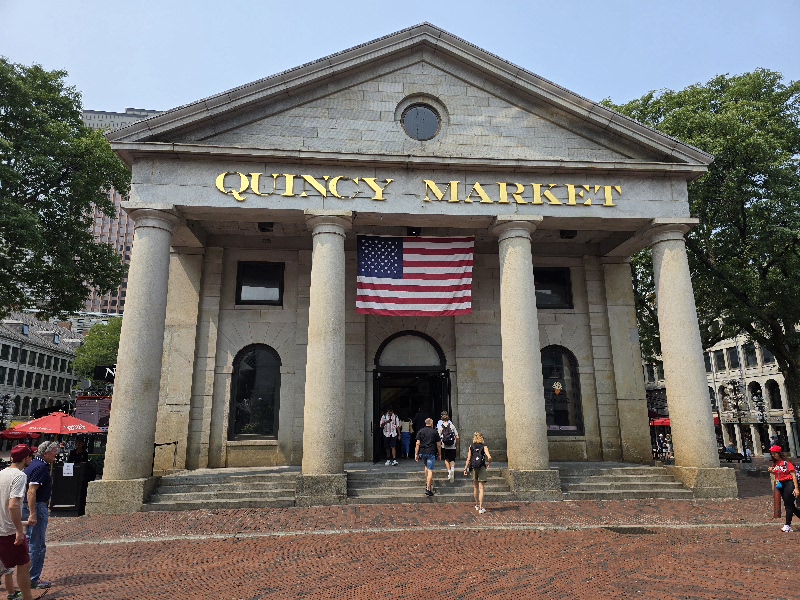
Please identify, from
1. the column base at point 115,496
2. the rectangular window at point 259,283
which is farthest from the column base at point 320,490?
the rectangular window at point 259,283

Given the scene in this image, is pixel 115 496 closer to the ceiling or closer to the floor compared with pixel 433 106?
closer to the floor

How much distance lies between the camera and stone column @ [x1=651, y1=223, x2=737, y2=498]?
44.1ft

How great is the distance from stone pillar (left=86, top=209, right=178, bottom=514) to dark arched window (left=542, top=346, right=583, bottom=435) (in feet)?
39.7

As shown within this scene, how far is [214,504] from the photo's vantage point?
39.3 feet

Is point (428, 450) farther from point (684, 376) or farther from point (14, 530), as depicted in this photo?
point (14, 530)

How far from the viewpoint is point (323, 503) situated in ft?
40.1

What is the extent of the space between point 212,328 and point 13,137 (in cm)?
1213

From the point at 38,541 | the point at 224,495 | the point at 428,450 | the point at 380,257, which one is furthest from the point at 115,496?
the point at 380,257

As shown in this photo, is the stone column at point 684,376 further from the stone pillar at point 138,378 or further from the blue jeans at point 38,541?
the blue jeans at point 38,541

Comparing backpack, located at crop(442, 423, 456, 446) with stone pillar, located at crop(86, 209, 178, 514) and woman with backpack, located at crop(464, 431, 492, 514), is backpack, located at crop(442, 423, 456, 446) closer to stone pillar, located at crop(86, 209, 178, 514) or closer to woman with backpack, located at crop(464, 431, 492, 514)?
woman with backpack, located at crop(464, 431, 492, 514)

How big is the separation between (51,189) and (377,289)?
1649 cm

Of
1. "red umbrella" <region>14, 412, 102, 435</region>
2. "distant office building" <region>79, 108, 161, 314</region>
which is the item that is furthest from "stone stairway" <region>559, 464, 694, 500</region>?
"distant office building" <region>79, 108, 161, 314</region>

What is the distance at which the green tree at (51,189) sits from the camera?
20.2 m

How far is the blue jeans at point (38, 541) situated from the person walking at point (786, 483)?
11696 millimetres
